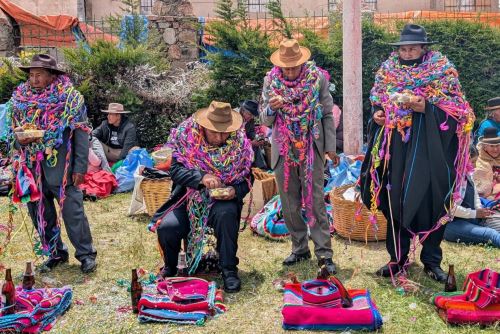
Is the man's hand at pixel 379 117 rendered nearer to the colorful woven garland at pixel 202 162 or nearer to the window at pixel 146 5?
the colorful woven garland at pixel 202 162

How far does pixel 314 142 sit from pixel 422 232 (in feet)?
3.58

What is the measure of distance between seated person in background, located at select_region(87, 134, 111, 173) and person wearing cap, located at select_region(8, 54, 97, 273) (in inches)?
115

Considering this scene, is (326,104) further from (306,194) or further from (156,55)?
(156,55)

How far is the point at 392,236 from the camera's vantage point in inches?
183

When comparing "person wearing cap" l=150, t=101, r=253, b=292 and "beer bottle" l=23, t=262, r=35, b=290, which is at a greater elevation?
"person wearing cap" l=150, t=101, r=253, b=292

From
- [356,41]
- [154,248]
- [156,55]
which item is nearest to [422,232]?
[154,248]

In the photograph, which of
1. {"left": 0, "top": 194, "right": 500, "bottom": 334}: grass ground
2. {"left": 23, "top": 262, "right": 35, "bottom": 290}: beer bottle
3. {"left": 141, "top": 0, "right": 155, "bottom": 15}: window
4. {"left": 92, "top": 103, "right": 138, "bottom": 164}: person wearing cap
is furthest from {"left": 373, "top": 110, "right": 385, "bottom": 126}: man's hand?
{"left": 141, "top": 0, "right": 155, "bottom": 15}: window

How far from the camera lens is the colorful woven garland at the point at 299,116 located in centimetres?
460

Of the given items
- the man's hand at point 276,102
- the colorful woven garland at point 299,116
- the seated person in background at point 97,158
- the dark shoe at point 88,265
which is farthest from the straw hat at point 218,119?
the seated person in background at point 97,158

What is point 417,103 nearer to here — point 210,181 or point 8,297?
point 210,181

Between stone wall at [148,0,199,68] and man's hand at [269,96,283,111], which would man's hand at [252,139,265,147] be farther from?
stone wall at [148,0,199,68]

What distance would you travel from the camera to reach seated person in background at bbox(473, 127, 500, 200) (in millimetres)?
5746

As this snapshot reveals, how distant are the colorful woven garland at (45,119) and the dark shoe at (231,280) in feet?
4.91

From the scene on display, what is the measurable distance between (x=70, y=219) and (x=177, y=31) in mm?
8016
